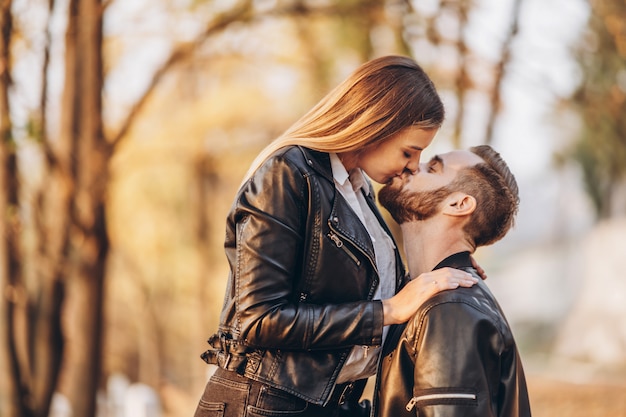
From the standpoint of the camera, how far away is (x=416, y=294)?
2498mm

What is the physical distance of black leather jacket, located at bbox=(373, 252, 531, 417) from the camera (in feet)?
7.83

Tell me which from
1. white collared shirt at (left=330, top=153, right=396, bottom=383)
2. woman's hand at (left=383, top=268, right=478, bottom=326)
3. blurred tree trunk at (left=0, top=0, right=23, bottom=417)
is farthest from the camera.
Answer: blurred tree trunk at (left=0, top=0, right=23, bottom=417)

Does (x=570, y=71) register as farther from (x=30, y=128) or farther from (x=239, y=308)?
(x=239, y=308)

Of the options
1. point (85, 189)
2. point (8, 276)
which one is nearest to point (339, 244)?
point (8, 276)

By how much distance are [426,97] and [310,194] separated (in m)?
0.49

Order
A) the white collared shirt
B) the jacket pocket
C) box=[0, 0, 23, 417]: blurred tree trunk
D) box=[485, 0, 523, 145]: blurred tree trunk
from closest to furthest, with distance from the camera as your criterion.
Answer: the jacket pocket, the white collared shirt, box=[0, 0, 23, 417]: blurred tree trunk, box=[485, 0, 523, 145]: blurred tree trunk

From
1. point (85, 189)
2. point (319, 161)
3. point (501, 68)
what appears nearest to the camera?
point (319, 161)

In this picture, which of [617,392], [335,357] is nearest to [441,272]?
[335,357]

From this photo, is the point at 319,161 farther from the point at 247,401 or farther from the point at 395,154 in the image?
the point at 247,401

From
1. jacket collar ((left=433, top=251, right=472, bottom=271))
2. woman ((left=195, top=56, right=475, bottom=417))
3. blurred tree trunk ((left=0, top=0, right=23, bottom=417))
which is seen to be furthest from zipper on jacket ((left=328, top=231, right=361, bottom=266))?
blurred tree trunk ((left=0, top=0, right=23, bottom=417))

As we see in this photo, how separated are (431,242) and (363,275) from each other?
1.07 feet

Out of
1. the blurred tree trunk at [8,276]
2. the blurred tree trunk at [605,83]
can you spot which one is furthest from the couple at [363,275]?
the blurred tree trunk at [605,83]

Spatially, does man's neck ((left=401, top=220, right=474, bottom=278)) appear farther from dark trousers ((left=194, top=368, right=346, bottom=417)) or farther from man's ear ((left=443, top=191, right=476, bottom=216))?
dark trousers ((left=194, top=368, right=346, bottom=417))

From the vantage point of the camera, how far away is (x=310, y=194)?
254cm
